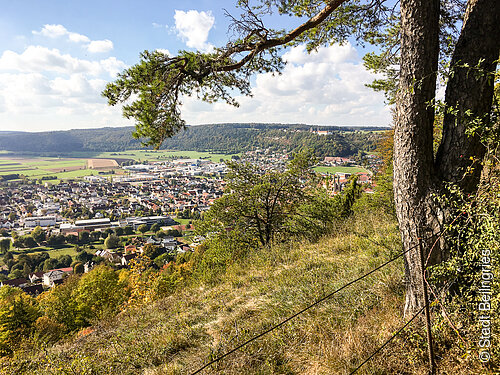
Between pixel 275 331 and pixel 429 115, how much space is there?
3.01 m

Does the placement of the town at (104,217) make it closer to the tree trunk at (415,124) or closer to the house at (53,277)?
the house at (53,277)

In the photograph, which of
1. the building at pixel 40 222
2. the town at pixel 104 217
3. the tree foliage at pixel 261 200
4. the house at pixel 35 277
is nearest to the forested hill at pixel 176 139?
the town at pixel 104 217

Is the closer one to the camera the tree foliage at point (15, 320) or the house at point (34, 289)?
the tree foliage at point (15, 320)

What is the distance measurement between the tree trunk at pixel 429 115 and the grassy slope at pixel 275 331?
0.59 metres

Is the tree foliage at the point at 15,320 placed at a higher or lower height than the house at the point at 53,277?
higher

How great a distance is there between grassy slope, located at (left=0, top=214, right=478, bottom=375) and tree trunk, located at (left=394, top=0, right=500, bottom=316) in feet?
1.93

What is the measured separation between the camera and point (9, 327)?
16.6m

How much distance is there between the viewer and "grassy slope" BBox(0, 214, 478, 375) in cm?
256

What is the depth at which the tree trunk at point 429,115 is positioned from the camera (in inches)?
97.0

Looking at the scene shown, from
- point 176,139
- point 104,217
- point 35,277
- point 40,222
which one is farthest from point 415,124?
point 176,139

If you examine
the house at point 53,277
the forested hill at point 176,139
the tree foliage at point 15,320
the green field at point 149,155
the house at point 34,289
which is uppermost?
the forested hill at point 176,139

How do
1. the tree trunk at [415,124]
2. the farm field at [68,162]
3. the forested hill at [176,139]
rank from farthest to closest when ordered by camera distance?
the forested hill at [176,139], the farm field at [68,162], the tree trunk at [415,124]

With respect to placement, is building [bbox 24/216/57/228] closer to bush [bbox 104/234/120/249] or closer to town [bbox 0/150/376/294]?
town [bbox 0/150/376/294]

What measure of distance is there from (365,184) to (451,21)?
16.8 meters
